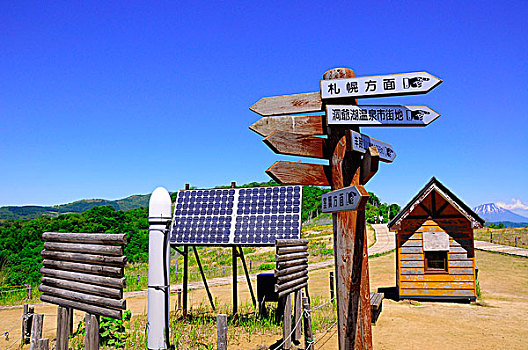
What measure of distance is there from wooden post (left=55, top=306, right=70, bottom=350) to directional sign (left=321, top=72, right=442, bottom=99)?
5087mm

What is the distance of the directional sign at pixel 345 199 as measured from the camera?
4020mm

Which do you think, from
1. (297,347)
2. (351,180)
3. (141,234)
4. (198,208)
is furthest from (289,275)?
(141,234)

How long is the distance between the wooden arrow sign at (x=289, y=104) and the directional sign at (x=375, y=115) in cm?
29

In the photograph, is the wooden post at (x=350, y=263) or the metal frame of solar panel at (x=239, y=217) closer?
the wooden post at (x=350, y=263)

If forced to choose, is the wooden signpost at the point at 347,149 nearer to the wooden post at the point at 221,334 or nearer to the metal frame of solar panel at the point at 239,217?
the wooden post at the point at 221,334

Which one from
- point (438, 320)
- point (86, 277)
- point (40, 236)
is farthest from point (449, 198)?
point (40, 236)

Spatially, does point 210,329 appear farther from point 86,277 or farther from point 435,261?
point 435,261

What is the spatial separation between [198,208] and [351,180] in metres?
9.02

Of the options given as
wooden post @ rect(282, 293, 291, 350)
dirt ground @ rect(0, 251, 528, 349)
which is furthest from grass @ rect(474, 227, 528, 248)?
wooden post @ rect(282, 293, 291, 350)

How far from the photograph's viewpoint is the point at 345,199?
4340 mm

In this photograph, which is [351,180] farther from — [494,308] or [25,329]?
[494,308]

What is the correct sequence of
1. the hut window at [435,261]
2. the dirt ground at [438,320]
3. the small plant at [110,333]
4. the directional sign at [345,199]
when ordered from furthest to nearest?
the hut window at [435,261]
the dirt ground at [438,320]
the small plant at [110,333]
the directional sign at [345,199]

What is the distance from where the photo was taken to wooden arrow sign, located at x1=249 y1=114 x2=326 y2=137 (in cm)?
507

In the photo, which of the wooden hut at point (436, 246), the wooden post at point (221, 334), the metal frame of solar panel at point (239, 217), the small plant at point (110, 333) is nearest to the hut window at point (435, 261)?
the wooden hut at point (436, 246)
